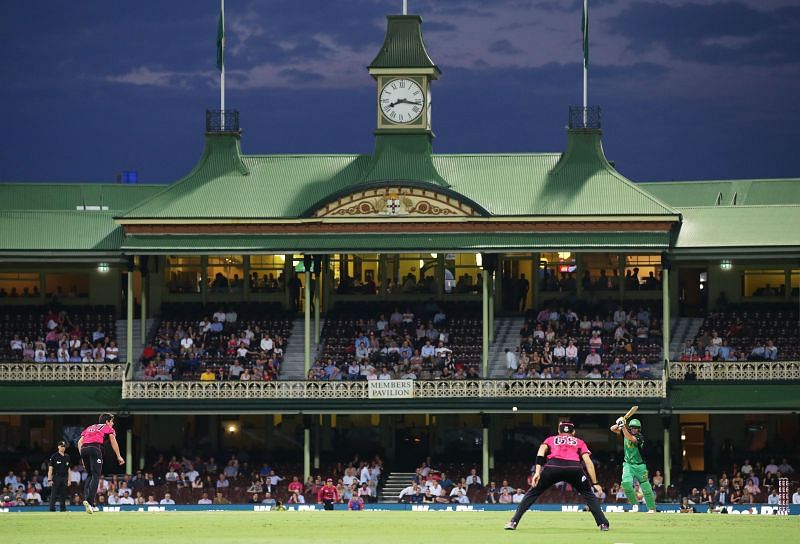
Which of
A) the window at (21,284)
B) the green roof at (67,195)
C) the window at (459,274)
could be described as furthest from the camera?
the green roof at (67,195)

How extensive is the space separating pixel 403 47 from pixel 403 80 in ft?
3.75

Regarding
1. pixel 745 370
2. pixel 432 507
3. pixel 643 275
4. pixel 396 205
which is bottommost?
pixel 432 507

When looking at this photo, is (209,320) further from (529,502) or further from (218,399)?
(529,502)

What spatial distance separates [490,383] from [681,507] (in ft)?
22.9

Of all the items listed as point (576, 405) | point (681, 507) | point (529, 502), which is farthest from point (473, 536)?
point (576, 405)

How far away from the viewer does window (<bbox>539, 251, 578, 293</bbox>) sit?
5600 cm

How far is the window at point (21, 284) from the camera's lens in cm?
5744

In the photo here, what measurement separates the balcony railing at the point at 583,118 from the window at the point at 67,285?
16.3 meters

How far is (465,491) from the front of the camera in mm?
49188

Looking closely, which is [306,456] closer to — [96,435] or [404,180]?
[404,180]

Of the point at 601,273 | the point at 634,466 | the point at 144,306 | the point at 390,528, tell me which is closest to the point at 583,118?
the point at 601,273

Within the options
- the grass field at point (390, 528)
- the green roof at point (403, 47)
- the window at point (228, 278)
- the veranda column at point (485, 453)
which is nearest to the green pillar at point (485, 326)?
the veranda column at point (485, 453)

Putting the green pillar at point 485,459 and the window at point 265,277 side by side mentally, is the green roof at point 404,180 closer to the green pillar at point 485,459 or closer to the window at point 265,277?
the window at point 265,277

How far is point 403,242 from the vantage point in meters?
51.8
